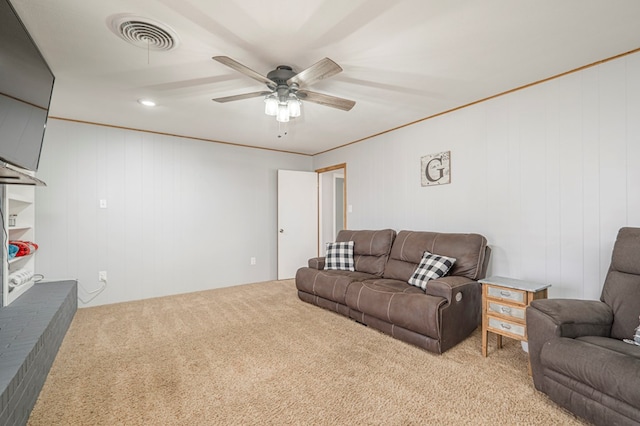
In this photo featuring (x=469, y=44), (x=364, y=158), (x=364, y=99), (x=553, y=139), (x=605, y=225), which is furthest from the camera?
(x=364, y=158)

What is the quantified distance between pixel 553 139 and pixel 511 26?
1.26 meters

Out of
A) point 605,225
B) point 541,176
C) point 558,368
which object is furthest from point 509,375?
point 541,176

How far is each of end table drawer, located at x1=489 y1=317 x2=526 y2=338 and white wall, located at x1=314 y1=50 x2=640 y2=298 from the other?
2.28ft

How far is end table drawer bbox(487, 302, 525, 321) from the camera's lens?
2207 millimetres

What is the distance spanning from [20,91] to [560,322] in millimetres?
3537

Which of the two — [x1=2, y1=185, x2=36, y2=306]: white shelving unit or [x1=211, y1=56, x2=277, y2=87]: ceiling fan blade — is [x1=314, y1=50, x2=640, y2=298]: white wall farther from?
[x1=2, y1=185, x2=36, y2=306]: white shelving unit

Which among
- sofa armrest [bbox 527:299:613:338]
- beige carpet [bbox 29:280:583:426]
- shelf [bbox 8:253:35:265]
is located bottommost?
beige carpet [bbox 29:280:583:426]

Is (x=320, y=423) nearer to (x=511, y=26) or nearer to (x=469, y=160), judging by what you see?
(x=511, y=26)

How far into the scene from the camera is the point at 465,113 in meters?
3.27

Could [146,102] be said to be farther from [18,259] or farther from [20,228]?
[18,259]

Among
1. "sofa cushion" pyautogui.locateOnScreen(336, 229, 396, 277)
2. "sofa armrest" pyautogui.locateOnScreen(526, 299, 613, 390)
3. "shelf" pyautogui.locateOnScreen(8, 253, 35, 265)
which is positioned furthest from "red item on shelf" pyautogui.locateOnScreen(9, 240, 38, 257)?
"sofa armrest" pyautogui.locateOnScreen(526, 299, 613, 390)

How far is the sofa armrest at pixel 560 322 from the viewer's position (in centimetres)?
176

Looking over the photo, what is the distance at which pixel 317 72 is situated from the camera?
1.88 meters

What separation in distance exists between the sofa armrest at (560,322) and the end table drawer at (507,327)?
330mm
